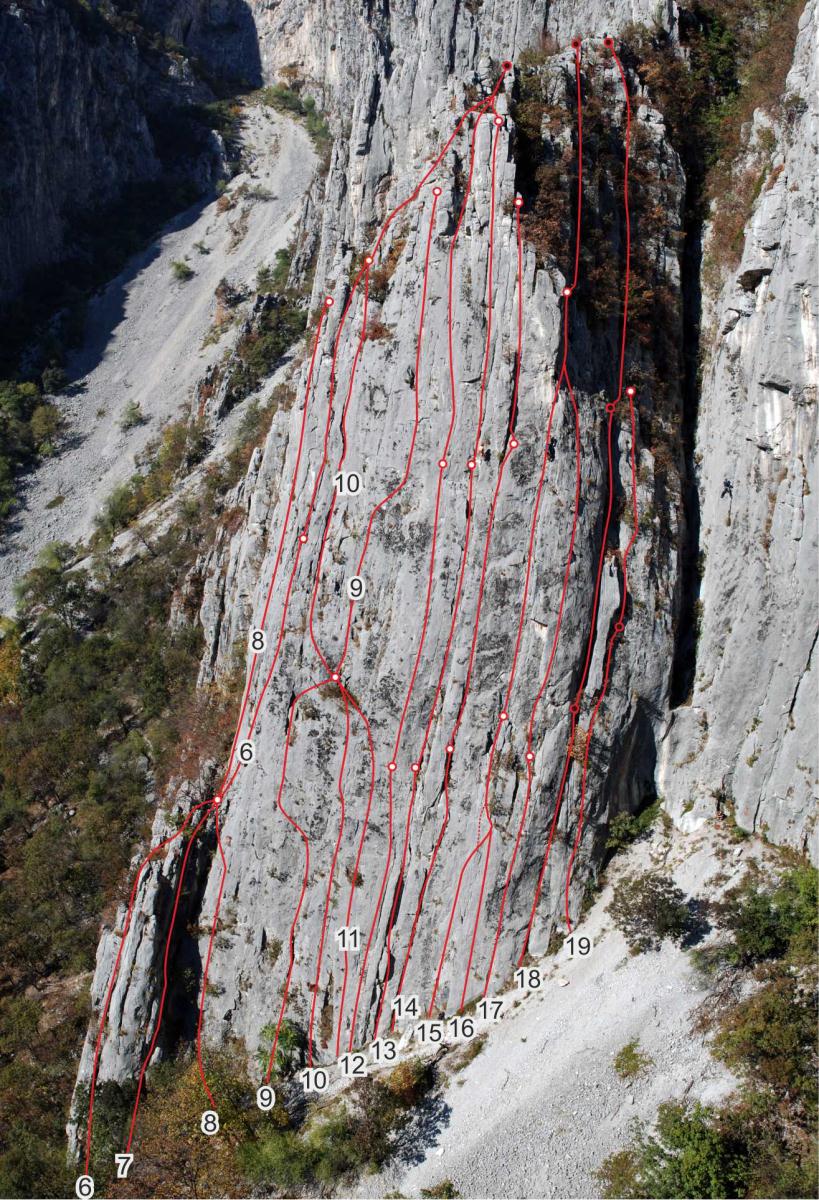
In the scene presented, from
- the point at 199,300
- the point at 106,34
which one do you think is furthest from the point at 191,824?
the point at 106,34

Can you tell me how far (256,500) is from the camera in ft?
99.6

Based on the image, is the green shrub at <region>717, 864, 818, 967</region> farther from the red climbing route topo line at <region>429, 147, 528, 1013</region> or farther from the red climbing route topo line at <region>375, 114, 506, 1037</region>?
the red climbing route topo line at <region>375, 114, 506, 1037</region>

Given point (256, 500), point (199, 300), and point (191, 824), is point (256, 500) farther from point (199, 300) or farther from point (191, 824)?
point (199, 300)

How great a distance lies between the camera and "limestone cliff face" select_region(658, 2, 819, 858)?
72.4ft

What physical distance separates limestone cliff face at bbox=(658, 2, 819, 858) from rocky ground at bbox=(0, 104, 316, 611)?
33.6m

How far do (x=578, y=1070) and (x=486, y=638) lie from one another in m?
11.3

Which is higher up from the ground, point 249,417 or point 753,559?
point 249,417

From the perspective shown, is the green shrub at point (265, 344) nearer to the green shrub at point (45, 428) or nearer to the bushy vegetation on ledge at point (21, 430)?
the green shrub at point (45, 428)

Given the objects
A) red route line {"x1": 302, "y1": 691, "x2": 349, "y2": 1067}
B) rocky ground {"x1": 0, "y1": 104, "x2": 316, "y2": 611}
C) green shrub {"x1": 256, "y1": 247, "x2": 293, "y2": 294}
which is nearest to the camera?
red route line {"x1": 302, "y1": 691, "x2": 349, "y2": 1067}

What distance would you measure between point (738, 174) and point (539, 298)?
31.5 ft

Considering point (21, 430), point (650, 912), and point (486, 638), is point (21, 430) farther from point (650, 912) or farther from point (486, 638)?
point (650, 912)

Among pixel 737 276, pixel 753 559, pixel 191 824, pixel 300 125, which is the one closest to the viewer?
pixel 753 559

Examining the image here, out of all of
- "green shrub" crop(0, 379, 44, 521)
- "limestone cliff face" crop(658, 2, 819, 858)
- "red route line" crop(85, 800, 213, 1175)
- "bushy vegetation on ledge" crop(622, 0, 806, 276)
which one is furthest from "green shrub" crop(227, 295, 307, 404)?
"limestone cliff face" crop(658, 2, 819, 858)

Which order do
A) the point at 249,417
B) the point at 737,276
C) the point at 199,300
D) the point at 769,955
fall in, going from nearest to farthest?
the point at 769,955 → the point at 737,276 → the point at 249,417 → the point at 199,300
